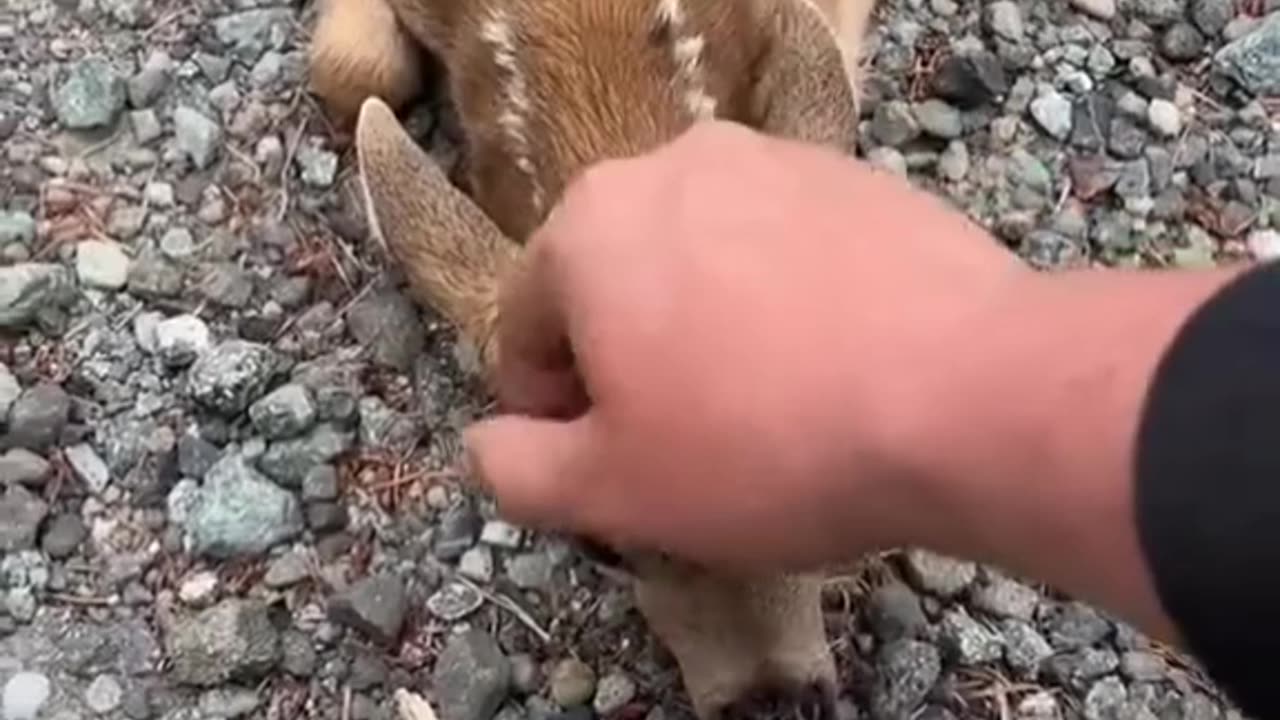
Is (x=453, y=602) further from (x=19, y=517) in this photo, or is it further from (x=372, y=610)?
(x=19, y=517)

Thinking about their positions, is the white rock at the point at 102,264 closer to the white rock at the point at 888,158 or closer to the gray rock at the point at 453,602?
the gray rock at the point at 453,602

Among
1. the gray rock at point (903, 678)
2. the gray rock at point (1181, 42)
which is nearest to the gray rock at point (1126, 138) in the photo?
the gray rock at point (1181, 42)

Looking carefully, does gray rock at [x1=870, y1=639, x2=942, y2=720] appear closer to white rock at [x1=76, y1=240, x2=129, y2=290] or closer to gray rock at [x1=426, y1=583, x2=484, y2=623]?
gray rock at [x1=426, y1=583, x2=484, y2=623]

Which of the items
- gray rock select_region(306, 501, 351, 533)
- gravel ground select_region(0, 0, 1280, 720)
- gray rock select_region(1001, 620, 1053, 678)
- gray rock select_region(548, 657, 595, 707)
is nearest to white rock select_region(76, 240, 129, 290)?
gravel ground select_region(0, 0, 1280, 720)

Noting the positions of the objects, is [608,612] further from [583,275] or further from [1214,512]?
[1214,512]

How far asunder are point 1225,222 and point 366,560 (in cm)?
113

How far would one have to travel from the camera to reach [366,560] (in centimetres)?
297

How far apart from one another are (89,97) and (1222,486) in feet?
6.82

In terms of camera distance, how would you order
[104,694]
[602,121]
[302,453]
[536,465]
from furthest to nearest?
1. [302,453]
2. [104,694]
3. [602,121]
4. [536,465]

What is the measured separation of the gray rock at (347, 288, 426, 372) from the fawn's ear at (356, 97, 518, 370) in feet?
1.53

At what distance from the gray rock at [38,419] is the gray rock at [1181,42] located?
143 cm

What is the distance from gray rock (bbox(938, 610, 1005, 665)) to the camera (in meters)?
2.88

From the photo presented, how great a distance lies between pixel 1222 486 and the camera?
149cm

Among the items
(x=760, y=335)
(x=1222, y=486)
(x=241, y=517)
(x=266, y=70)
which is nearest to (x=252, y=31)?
(x=266, y=70)
